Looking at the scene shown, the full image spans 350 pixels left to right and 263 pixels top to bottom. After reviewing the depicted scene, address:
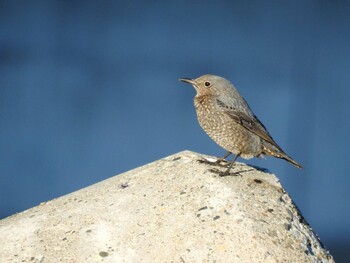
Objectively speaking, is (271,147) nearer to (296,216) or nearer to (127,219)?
(296,216)

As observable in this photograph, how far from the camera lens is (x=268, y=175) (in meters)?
3.69

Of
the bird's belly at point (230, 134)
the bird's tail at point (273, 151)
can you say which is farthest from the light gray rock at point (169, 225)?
the bird's tail at point (273, 151)

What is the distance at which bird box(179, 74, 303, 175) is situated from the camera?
438 cm

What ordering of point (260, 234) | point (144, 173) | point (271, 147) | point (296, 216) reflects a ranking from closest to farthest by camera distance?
point (260, 234) → point (296, 216) → point (144, 173) → point (271, 147)

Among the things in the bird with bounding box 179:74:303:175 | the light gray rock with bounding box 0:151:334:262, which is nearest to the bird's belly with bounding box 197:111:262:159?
the bird with bounding box 179:74:303:175

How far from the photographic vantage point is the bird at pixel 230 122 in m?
4.38

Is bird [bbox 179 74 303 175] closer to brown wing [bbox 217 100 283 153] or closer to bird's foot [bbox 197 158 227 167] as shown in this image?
brown wing [bbox 217 100 283 153]

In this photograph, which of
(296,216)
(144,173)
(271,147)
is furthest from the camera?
(271,147)

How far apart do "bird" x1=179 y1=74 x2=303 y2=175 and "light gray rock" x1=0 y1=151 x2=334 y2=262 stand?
0.87 m

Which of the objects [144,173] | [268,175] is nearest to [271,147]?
[268,175]

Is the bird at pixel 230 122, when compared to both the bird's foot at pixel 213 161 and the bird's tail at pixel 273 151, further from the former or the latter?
the bird's foot at pixel 213 161

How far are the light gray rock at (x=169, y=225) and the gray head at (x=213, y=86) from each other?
3.45 feet

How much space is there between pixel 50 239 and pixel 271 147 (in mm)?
1767

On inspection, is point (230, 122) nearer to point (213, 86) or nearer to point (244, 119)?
point (244, 119)
